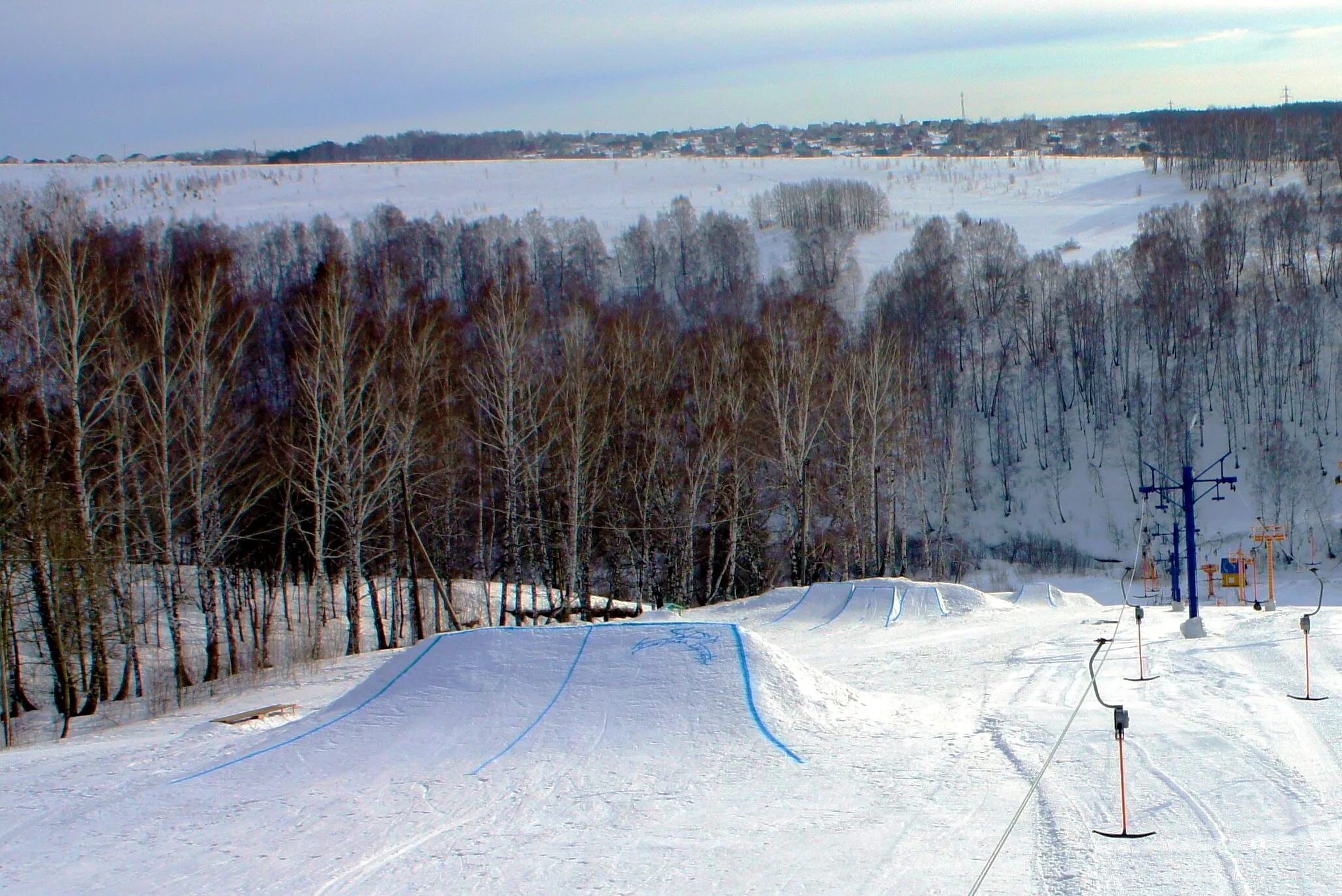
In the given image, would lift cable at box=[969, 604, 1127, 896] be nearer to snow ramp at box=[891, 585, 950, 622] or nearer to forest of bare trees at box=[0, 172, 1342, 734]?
snow ramp at box=[891, 585, 950, 622]

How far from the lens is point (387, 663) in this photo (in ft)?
49.3

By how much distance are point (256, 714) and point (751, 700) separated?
7304mm

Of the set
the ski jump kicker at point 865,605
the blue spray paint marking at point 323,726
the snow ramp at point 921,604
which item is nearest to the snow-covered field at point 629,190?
the ski jump kicker at point 865,605

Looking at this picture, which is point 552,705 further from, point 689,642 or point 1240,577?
point 1240,577

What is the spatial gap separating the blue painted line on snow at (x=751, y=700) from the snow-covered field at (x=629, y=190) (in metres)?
73.1

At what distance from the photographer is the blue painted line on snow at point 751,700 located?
1162cm

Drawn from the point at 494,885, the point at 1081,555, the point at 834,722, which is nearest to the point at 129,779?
the point at 494,885

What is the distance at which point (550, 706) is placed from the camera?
13016 millimetres

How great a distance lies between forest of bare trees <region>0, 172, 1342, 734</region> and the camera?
928 inches

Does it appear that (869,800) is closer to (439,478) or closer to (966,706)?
(966,706)

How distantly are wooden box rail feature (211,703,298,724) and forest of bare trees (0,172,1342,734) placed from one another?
21.5 feet

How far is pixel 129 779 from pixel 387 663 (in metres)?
3.92

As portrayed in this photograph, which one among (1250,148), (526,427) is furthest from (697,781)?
(1250,148)

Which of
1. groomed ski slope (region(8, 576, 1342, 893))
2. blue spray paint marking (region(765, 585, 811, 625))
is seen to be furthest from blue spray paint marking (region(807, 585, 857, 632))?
groomed ski slope (region(8, 576, 1342, 893))
